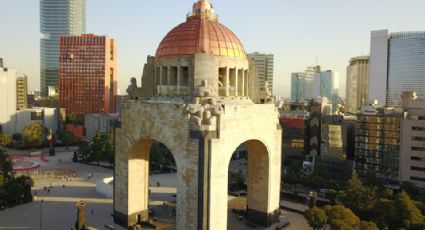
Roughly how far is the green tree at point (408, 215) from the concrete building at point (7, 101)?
108m

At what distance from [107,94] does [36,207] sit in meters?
86.7

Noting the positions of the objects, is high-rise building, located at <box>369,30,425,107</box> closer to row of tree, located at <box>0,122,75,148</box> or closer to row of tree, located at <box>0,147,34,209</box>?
row of tree, located at <box>0,122,75,148</box>

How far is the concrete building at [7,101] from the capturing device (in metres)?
109

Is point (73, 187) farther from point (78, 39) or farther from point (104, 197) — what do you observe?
point (78, 39)

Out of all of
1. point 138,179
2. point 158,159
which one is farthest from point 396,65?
point 138,179

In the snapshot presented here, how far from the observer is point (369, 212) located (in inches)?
1661

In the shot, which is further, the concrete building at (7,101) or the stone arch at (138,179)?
the concrete building at (7,101)

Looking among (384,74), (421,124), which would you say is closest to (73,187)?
(421,124)

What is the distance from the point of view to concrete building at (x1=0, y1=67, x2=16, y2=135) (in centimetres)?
10869

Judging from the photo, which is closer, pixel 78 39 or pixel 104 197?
pixel 104 197

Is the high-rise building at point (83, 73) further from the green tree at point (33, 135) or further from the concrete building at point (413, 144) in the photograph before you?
the concrete building at point (413, 144)

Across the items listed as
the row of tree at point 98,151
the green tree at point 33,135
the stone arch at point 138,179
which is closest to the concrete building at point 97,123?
the green tree at point 33,135

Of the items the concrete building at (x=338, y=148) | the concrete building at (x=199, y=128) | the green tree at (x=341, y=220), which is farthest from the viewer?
the concrete building at (x=338, y=148)

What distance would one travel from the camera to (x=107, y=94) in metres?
132
